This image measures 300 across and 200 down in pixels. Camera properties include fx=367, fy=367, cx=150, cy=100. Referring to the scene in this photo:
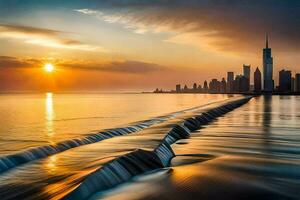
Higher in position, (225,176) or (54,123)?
(225,176)

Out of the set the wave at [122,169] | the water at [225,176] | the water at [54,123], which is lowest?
the water at [54,123]

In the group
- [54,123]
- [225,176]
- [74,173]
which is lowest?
[54,123]

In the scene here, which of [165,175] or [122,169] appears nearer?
[165,175]

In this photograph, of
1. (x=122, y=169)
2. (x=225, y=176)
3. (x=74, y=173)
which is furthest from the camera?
(x=122, y=169)

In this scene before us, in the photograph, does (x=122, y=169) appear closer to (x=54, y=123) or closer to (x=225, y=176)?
(x=225, y=176)

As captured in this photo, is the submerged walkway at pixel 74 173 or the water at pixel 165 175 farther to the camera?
the submerged walkway at pixel 74 173

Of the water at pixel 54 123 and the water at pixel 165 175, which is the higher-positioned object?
the water at pixel 165 175

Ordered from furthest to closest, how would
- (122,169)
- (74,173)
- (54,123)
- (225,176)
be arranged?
(54,123), (122,169), (74,173), (225,176)

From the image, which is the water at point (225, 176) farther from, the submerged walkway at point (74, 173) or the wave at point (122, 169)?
the submerged walkway at point (74, 173)

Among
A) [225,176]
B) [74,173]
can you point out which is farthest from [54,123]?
[225,176]

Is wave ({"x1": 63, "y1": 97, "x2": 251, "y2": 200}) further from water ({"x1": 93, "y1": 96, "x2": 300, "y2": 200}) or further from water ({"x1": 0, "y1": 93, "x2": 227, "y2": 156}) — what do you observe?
water ({"x1": 0, "y1": 93, "x2": 227, "y2": 156})

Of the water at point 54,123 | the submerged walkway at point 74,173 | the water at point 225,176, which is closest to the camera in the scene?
the water at point 225,176

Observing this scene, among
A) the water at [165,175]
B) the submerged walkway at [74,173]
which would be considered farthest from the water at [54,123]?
the water at [165,175]

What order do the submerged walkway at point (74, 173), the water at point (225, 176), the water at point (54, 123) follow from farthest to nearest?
the water at point (54, 123) → the submerged walkway at point (74, 173) → the water at point (225, 176)
